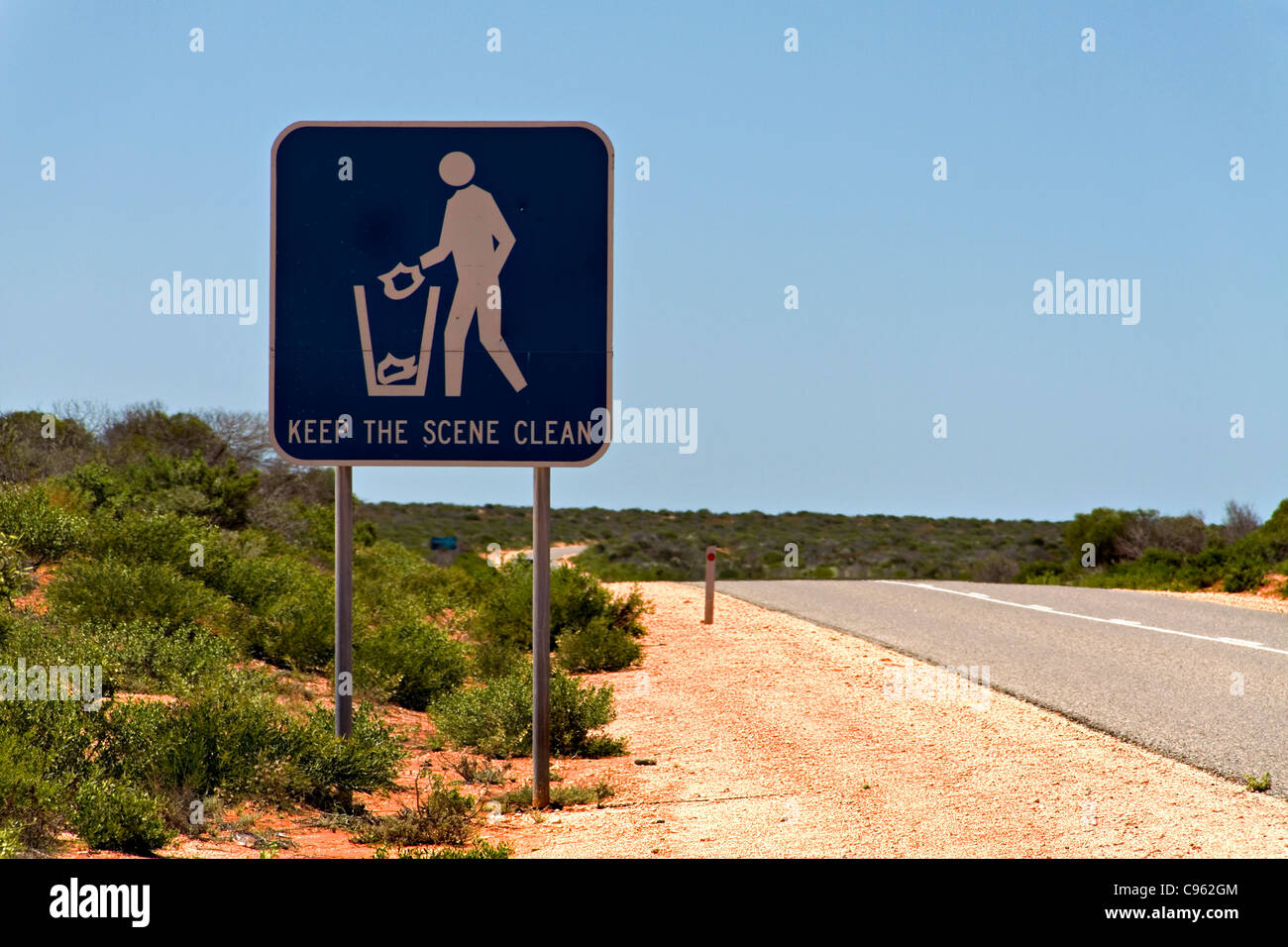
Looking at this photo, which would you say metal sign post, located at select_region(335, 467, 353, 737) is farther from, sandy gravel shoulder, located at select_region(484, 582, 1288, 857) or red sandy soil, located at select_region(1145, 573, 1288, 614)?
red sandy soil, located at select_region(1145, 573, 1288, 614)

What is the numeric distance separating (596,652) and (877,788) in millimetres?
7136

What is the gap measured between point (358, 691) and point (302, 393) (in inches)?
191

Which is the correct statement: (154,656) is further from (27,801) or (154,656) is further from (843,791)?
(843,791)

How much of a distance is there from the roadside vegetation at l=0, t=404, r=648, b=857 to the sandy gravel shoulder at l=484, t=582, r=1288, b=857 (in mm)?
854

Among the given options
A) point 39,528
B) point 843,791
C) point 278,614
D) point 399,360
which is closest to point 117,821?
point 399,360

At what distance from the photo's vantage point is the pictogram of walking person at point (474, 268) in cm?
740

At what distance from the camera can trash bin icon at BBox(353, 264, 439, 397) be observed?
743 centimetres

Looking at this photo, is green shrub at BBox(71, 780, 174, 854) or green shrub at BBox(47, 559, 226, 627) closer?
green shrub at BBox(71, 780, 174, 854)

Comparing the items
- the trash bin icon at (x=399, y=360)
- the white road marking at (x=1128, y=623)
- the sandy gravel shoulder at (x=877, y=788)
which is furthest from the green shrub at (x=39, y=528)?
the white road marking at (x=1128, y=623)

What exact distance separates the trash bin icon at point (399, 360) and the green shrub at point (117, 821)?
9.21 feet

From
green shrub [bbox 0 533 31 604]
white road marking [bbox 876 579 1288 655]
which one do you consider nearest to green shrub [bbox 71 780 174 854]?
green shrub [bbox 0 533 31 604]

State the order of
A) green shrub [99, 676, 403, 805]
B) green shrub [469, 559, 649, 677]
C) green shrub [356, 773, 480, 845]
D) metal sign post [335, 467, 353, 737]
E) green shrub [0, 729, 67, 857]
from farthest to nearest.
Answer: green shrub [469, 559, 649, 677] < metal sign post [335, 467, 353, 737] < green shrub [99, 676, 403, 805] < green shrub [356, 773, 480, 845] < green shrub [0, 729, 67, 857]

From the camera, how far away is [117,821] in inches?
223

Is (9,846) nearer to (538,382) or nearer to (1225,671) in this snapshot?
(538,382)
